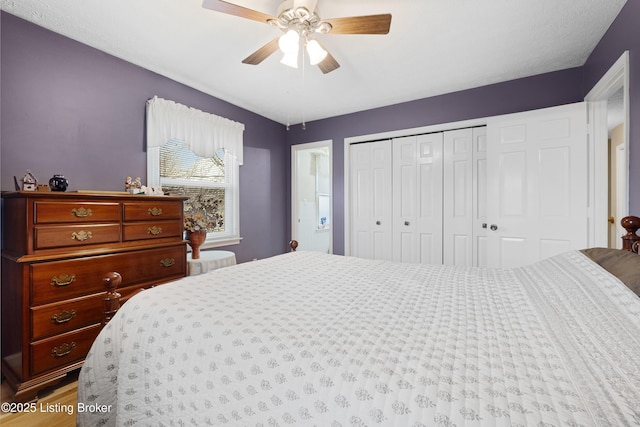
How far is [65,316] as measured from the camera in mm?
1760

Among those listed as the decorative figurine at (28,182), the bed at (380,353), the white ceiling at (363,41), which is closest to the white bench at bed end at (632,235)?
the bed at (380,353)

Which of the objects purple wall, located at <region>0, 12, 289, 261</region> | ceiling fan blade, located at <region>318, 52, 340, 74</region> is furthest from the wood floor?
ceiling fan blade, located at <region>318, 52, 340, 74</region>

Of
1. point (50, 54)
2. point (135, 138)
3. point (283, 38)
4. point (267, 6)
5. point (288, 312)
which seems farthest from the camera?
point (135, 138)

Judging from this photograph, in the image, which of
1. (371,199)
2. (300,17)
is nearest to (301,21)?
(300,17)

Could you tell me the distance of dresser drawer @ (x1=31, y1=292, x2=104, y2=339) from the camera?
166 centimetres

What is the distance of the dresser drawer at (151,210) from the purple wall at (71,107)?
0.45 m

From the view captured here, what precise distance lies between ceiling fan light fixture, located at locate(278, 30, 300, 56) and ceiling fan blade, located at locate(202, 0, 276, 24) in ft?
0.41

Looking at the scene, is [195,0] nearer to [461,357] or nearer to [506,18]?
[506,18]

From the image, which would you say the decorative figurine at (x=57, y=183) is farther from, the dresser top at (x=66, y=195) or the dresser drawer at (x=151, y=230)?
the dresser drawer at (x=151, y=230)

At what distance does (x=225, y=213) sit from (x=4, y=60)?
2115mm

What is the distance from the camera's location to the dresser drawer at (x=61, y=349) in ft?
5.47

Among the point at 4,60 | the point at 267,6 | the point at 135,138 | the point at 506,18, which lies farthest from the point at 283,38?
the point at 4,60

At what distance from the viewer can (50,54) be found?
2039mm

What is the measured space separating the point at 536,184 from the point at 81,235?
3735 mm
